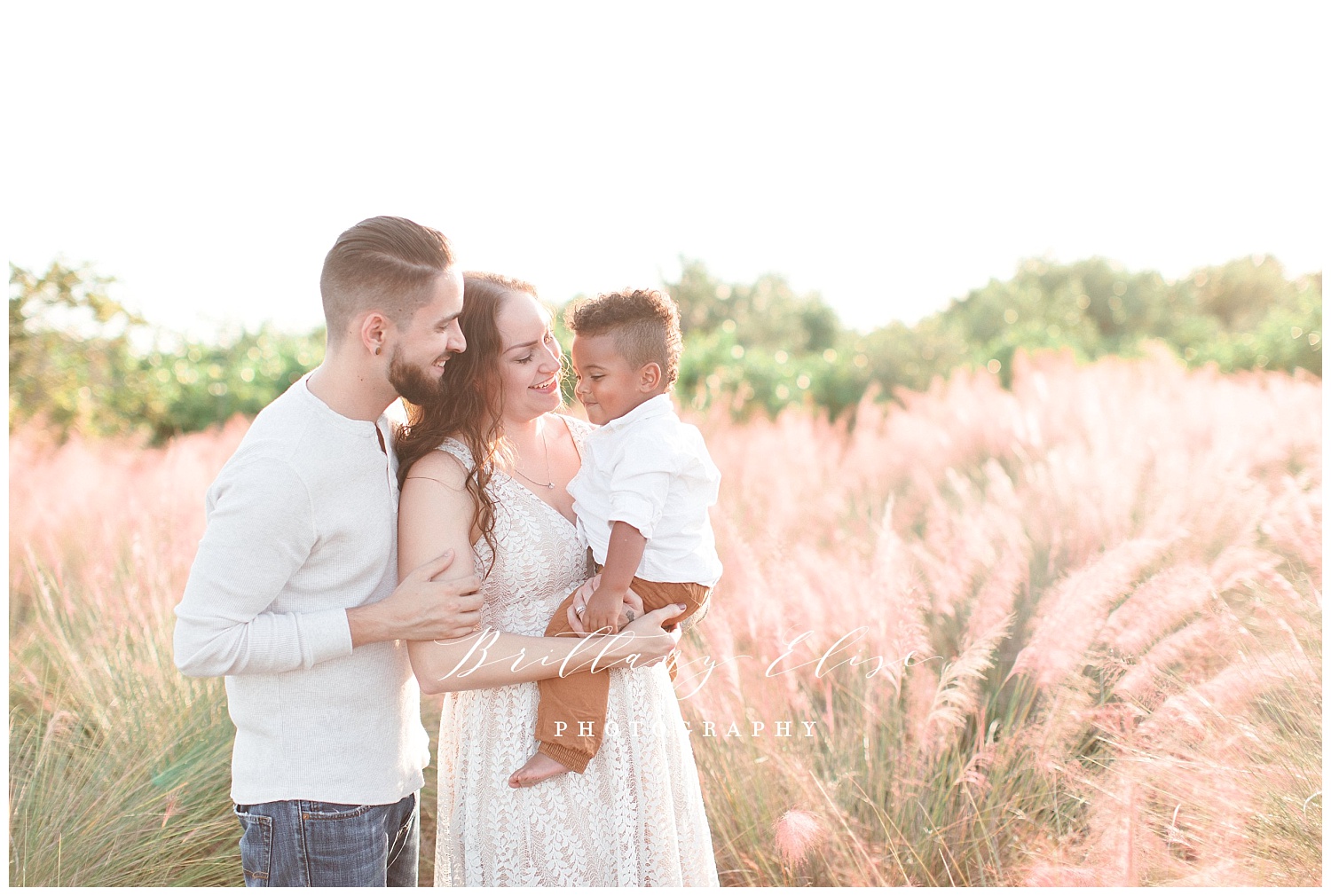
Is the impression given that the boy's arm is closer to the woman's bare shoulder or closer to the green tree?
the woman's bare shoulder

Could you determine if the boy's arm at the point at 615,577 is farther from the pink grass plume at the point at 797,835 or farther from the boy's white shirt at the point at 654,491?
the pink grass plume at the point at 797,835

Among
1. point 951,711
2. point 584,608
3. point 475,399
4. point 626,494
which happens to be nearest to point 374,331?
point 475,399

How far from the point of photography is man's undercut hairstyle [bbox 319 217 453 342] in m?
1.94

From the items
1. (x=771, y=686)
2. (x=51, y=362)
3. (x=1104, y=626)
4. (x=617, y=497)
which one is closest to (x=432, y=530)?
(x=617, y=497)

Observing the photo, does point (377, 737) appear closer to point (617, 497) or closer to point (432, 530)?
point (432, 530)

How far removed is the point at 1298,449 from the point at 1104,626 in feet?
7.80

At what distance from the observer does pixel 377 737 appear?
6.68 ft

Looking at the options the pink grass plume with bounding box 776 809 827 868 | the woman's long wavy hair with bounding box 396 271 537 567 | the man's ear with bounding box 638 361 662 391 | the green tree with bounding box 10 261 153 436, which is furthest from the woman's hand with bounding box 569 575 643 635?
the green tree with bounding box 10 261 153 436

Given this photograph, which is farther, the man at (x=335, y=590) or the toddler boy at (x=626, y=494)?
the toddler boy at (x=626, y=494)

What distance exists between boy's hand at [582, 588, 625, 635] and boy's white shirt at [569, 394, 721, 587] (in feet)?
0.42

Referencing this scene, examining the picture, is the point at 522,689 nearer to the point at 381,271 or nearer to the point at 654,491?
the point at 654,491

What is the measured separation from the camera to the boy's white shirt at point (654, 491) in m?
2.20

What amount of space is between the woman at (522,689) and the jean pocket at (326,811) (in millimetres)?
292

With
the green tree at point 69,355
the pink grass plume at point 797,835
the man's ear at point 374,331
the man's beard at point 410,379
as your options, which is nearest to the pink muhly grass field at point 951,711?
the pink grass plume at point 797,835
